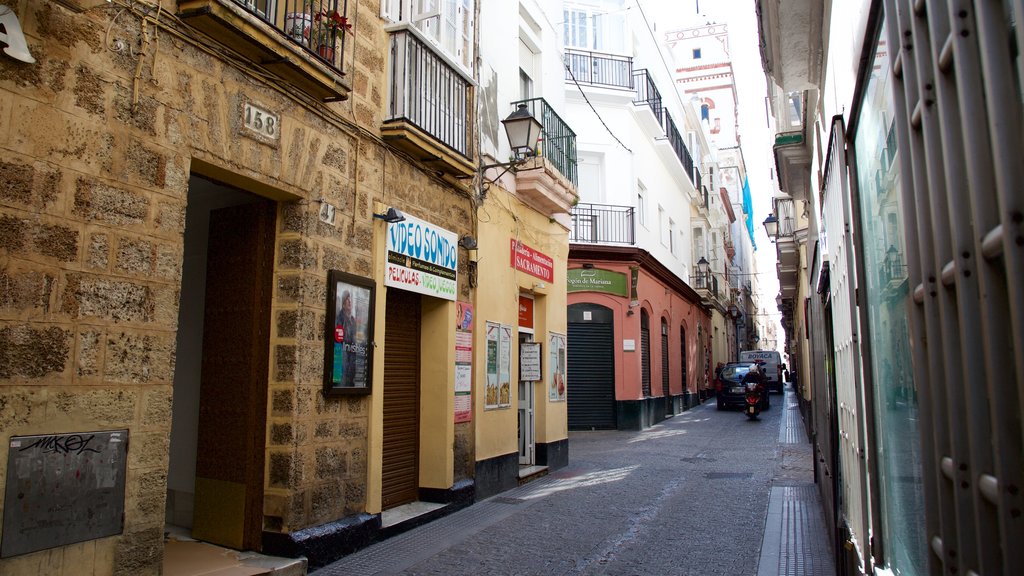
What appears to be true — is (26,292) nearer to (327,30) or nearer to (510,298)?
(327,30)

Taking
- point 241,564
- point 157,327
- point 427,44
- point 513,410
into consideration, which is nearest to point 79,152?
point 157,327

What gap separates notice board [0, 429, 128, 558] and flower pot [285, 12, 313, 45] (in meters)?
3.31

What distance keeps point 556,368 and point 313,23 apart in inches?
295

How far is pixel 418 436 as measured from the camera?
8.54 metres

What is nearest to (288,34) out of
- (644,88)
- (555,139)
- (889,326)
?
(889,326)

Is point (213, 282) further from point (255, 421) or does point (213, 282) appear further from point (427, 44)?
point (427, 44)

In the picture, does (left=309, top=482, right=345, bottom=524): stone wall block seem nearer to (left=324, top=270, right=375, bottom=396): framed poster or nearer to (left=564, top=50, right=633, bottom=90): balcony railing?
(left=324, top=270, right=375, bottom=396): framed poster

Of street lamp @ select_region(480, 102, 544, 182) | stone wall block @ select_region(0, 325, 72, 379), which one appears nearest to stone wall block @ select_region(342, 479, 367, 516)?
stone wall block @ select_region(0, 325, 72, 379)

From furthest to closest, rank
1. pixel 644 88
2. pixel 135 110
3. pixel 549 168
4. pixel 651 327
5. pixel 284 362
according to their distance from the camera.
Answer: pixel 651 327, pixel 644 88, pixel 549 168, pixel 284 362, pixel 135 110

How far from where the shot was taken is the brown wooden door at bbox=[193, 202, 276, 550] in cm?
613

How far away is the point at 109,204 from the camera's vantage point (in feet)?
14.6

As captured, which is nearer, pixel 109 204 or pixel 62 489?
pixel 62 489

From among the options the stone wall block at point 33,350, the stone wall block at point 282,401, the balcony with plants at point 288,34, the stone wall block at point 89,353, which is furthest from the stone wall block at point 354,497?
the balcony with plants at point 288,34

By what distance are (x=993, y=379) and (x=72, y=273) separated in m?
4.42
